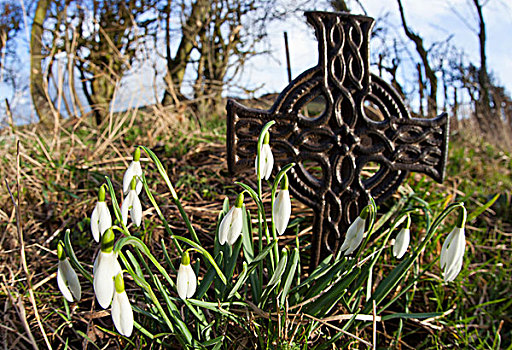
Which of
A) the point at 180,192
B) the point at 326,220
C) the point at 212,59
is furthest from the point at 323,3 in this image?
the point at 326,220

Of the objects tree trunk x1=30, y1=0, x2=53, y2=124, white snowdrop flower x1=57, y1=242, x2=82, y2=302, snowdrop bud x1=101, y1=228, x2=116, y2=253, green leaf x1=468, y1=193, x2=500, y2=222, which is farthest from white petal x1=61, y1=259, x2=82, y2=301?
tree trunk x1=30, y1=0, x2=53, y2=124

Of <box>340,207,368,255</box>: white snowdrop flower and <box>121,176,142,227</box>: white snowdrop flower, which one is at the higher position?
<box>121,176,142,227</box>: white snowdrop flower

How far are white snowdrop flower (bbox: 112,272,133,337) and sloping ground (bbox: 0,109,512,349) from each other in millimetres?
488

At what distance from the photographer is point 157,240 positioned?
5.64 feet

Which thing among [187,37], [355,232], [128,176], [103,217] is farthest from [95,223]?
[187,37]

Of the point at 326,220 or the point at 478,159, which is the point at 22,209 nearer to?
the point at 326,220

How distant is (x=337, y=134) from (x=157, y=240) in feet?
3.12

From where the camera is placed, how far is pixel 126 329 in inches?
29.6

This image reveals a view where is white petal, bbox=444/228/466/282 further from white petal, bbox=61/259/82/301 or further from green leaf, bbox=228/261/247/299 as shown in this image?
white petal, bbox=61/259/82/301

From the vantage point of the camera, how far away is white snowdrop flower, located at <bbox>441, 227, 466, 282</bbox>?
97cm

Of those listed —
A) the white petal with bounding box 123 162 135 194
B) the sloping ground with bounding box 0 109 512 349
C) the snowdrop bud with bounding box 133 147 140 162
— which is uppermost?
the snowdrop bud with bounding box 133 147 140 162

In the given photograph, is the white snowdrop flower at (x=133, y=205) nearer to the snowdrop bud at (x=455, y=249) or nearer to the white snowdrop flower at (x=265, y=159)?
the white snowdrop flower at (x=265, y=159)

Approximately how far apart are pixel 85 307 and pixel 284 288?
2.79 ft

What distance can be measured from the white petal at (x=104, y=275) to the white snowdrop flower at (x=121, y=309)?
14 mm
